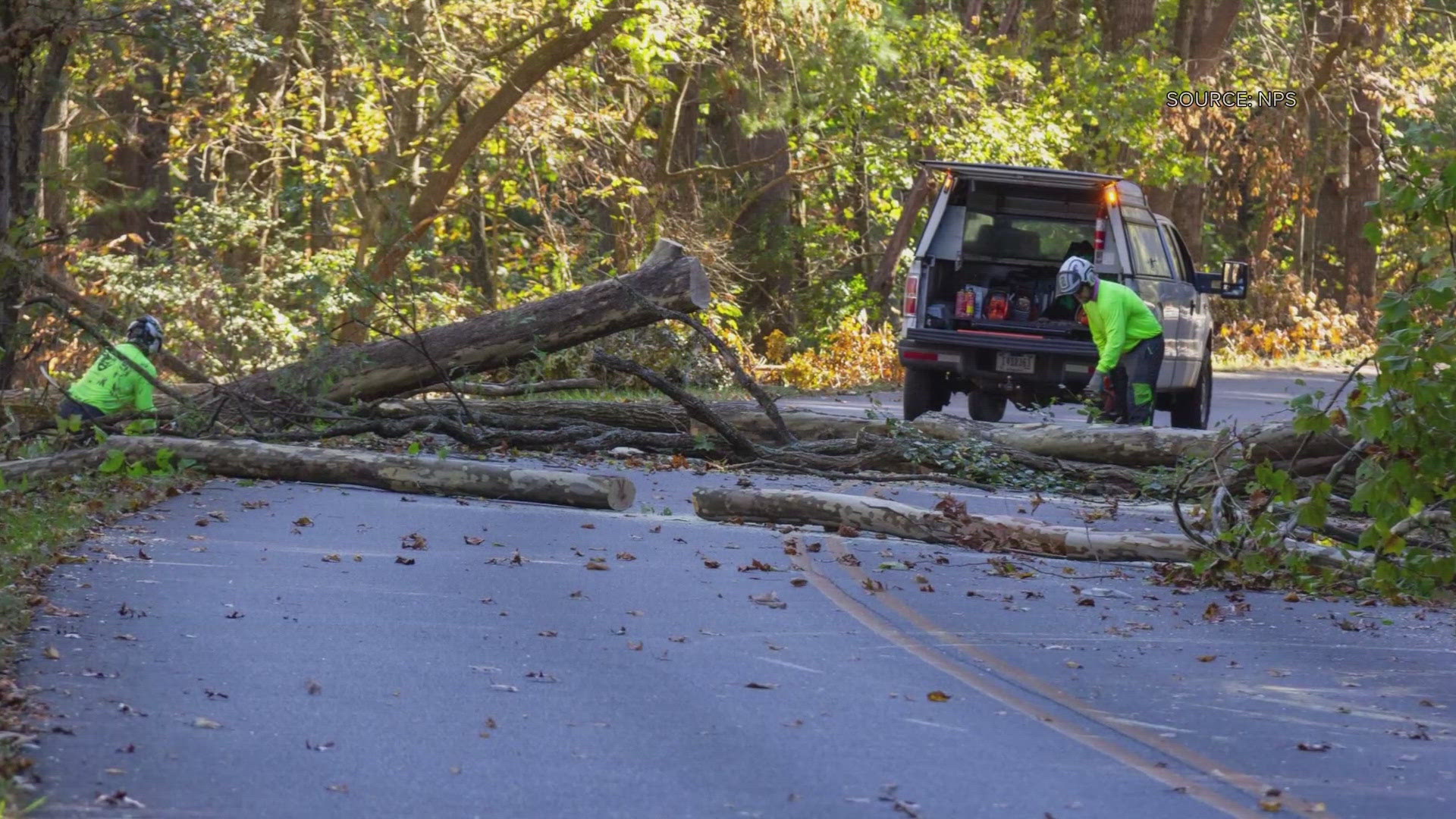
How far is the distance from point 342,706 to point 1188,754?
8.91 ft

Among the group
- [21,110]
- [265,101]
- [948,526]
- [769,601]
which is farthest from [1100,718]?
[265,101]

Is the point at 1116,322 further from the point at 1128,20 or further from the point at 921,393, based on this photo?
the point at 1128,20

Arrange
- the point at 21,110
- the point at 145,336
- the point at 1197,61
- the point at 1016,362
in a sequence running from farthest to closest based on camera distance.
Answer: the point at 1197,61, the point at 1016,362, the point at 145,336, the point at 21,110

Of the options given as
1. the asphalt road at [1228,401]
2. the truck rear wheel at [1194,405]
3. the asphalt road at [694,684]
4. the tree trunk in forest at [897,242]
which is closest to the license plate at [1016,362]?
the asphalt road at [1228,401]

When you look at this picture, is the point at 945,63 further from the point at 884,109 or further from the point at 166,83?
the point at 166,83

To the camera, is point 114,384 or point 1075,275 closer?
point 114,384

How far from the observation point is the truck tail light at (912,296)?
16.3m

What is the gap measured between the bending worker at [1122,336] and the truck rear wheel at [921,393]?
1.82 m

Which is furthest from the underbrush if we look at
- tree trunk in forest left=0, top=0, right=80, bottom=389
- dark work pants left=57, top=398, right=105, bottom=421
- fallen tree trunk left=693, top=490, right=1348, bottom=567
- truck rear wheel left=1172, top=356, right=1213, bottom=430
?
truck rear wheel left=1172, top=356, right=1213, bottom=430

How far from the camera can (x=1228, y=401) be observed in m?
22.9

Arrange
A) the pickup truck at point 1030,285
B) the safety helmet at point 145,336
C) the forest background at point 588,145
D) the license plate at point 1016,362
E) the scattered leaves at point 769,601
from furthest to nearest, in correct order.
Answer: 1. the forest background at point 588,145
2. the license plate at point 1016,362
3. the pickup truck at point 1030,285
4. the safety helmet at point 145,336
5. the scattered leaves at point 769,601

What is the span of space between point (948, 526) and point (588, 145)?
16.7 m

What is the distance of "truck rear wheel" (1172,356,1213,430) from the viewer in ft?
58.6

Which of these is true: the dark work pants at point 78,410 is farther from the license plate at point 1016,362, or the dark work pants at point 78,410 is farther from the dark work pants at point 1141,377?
the dark work pants at point 1141,377
